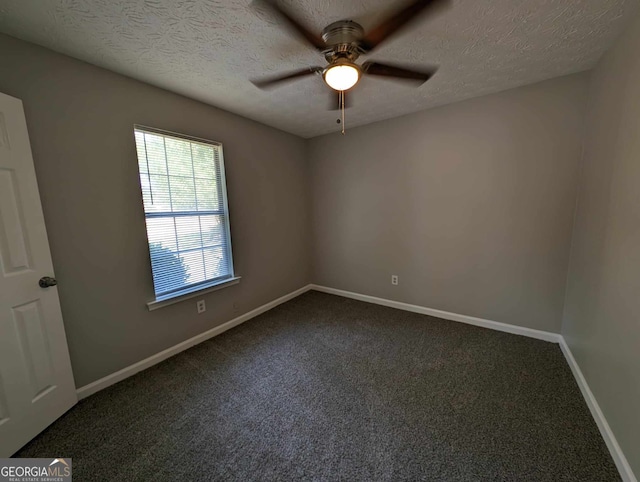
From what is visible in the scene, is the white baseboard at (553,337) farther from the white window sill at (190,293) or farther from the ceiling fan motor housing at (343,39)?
the ceiling fan motor housing at (343,39)

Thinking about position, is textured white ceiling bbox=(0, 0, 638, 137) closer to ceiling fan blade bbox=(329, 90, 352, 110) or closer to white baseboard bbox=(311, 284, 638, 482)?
ceiling fan blade bbox=(329, 90, 352, 110)

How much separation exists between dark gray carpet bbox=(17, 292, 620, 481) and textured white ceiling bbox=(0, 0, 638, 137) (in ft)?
7.39

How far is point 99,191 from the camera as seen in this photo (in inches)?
72.6

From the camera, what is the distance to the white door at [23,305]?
1355 mm

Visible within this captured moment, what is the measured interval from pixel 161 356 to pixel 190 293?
1.95 feet

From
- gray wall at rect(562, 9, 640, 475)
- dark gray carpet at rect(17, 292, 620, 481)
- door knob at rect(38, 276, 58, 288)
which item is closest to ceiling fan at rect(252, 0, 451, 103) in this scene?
gray wall at rect(562, 9, 640, 475)

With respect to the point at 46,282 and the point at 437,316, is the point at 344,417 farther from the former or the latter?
the point at 46,282

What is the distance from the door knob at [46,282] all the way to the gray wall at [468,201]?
294 cm

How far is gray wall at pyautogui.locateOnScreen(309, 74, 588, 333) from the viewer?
2234 mm

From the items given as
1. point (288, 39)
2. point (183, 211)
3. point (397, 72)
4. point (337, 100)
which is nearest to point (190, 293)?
point (183, 211)

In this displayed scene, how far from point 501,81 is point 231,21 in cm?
225

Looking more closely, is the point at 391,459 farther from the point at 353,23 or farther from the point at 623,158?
the point at 353,23

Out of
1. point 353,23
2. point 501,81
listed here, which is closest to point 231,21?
point 353,23

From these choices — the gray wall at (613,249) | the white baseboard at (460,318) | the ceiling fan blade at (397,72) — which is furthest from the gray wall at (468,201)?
the ceiling fan blade at (397,72)
